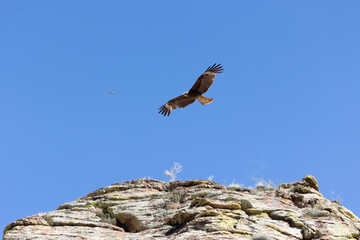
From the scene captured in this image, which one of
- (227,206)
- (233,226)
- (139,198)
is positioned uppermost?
(139,198)

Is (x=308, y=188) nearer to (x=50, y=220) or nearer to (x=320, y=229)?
(x=320, y=229)

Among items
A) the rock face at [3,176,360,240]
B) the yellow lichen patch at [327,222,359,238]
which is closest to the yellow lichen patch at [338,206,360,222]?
the rock face at [3,176,360,240]

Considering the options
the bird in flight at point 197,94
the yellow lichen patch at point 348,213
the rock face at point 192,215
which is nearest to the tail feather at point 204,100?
the bird in flight at point 197,94

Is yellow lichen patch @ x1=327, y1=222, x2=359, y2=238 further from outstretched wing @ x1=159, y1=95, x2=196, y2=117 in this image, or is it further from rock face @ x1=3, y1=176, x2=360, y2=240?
outstretched wing @ x1=159, y1=95, x2=196, y2=117

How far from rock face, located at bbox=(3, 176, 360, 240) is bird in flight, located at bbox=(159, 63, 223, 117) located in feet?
11.0

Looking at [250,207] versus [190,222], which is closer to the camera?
[190,222]

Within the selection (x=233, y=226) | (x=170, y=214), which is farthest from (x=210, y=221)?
(x=170, y=214)

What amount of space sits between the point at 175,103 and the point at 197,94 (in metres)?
0.93

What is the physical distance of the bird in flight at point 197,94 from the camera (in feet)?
58.0

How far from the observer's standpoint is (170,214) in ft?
44.7

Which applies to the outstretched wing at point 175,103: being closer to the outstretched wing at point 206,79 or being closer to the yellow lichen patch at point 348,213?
the outstretched wing at point 206,79

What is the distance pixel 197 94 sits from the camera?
59.3ft

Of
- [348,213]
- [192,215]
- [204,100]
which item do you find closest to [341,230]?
[348,213]

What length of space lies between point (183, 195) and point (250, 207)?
2.19 m
